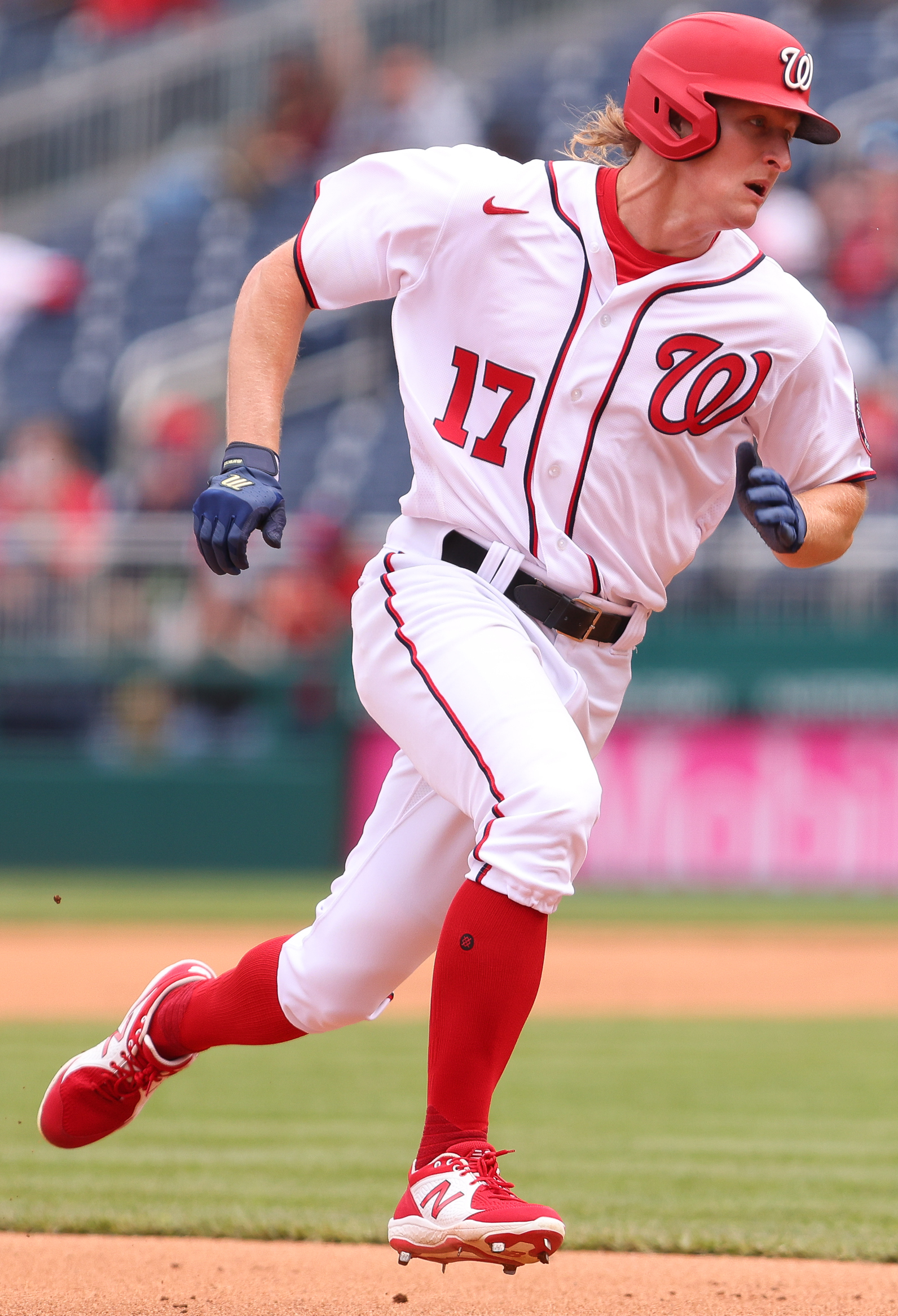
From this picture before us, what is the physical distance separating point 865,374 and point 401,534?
919 centimetres

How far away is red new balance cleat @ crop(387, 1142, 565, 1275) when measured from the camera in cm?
286

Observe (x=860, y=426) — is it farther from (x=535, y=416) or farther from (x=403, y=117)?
(x=403, y=117)

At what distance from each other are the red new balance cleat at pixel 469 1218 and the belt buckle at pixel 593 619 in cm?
92

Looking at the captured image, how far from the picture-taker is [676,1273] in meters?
3.82

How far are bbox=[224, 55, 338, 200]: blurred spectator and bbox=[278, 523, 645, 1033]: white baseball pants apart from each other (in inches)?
502

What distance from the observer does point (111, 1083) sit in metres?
3.91

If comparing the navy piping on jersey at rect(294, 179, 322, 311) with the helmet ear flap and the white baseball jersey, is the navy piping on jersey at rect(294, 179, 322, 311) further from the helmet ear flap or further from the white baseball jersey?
the helmet ear flap

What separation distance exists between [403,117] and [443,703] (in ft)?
39.8

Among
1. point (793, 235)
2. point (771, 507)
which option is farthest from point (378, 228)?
point (793, 235)

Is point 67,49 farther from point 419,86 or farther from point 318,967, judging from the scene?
point 318,967

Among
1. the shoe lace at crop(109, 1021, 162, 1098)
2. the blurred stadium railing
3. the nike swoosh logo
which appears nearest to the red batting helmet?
the nike swoosh logo

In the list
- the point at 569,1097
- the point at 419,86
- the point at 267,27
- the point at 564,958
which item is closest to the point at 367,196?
the point at 569,1097

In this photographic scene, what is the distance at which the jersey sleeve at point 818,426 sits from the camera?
3.58 metres

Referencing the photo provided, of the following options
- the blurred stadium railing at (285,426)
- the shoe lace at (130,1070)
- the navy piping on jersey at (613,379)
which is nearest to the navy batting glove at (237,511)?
the navy piping on jersey at (613,379)
